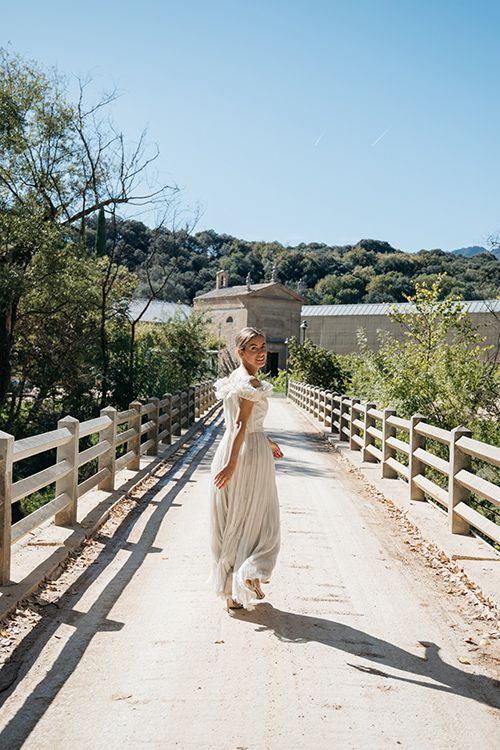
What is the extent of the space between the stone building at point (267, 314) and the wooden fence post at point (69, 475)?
58.7 meters

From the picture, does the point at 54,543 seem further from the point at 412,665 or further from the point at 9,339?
the point at 9,339

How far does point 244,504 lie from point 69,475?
2.54m

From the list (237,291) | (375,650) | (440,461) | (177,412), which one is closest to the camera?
(375,650)

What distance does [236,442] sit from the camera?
480 cm

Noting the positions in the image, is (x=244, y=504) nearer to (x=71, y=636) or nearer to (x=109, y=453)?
(x=71, y=636)

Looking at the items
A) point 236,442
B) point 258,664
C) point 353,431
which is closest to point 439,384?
point 353,431

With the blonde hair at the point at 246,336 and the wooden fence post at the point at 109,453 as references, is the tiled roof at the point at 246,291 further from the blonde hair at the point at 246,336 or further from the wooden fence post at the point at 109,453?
the blonde hair at the point at 246,336

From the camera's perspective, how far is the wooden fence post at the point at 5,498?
486cm

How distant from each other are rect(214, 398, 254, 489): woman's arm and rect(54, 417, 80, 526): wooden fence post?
7.86 ft

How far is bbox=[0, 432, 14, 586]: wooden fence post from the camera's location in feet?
15.9

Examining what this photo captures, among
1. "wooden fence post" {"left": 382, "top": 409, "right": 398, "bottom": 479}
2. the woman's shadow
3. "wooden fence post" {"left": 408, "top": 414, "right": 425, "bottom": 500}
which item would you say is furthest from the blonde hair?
"wooden fence post" {"left": 382, "top": 409, "right": 398, "bottom": 479}

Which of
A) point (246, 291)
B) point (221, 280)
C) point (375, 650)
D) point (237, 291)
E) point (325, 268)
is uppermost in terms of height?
point (325, 268)

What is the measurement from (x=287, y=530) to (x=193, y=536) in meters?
1.05

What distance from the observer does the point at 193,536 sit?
7305 millimetres
